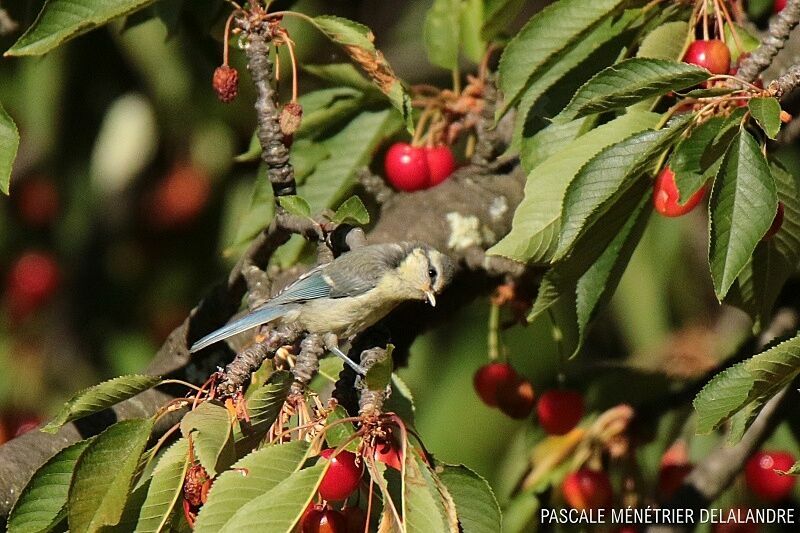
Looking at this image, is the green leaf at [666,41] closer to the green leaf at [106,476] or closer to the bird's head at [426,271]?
the bird's head at [426,271]

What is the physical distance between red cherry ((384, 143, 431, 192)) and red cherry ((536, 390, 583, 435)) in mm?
734

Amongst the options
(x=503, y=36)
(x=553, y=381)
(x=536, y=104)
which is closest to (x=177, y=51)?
(x=503, y=36)

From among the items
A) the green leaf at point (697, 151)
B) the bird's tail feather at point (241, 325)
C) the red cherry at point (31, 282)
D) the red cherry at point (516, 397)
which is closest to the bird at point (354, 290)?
the bird's tail feather at point (241, 325)

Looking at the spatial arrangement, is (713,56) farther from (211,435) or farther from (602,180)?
(211,435)

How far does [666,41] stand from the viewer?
7.31 ft

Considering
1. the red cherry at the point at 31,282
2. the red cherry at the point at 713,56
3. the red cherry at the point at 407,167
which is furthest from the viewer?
the red cherry at the point at 31,282

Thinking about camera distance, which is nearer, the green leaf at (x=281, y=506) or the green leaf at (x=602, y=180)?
the green leaf at (x=281, y=506)

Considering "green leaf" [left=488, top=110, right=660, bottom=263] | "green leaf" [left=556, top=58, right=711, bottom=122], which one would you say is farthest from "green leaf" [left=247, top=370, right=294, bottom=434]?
"green leaf" [left=556, top=58, right=711, bottom=122]

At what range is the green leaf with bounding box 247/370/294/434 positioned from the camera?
1783 mm

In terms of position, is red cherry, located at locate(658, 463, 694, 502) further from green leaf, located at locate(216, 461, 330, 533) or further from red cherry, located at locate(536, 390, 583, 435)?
green leaf, located at locate(216, 461, 330, 533)

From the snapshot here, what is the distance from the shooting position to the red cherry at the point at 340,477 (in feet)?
5.76

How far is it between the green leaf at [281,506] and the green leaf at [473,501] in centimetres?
27

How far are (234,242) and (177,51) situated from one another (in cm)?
178

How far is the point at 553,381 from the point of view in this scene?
3480mm
